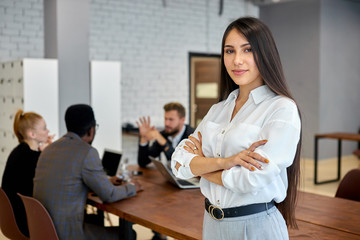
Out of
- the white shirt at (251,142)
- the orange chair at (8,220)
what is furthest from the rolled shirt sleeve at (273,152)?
the orange chair at (8,220)

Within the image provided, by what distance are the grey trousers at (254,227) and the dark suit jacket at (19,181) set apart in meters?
1.92

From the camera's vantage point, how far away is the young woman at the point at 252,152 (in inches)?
53.2

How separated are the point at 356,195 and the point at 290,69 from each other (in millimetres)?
6160

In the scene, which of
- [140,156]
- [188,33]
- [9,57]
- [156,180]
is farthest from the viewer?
[188,33]

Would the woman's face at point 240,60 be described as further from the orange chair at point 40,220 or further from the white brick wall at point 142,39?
the white brick wall at point 142,39

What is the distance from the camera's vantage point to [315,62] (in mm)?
8234

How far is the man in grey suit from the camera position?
255 cm

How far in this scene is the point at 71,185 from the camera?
2.57 m

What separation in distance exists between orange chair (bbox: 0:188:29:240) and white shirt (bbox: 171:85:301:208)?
1649mm

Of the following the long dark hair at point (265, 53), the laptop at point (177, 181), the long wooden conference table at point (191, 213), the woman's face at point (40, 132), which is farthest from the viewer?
the woman's face at point (40, 132)

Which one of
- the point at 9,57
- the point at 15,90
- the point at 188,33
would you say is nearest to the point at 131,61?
the point at 188,33

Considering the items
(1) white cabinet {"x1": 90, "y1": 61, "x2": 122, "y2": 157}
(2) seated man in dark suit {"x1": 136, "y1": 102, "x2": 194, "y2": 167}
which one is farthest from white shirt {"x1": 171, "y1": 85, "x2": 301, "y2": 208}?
(1) white cabinet {"x1": 90, "y1": 61, "x2": 122, "y2": 157}

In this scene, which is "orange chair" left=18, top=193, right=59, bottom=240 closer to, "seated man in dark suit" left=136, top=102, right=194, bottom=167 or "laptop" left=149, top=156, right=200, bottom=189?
"laptop" left=149, top=156, right=200, bottom=189

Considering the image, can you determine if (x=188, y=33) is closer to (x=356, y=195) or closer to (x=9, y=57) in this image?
(x=9, y=57)
